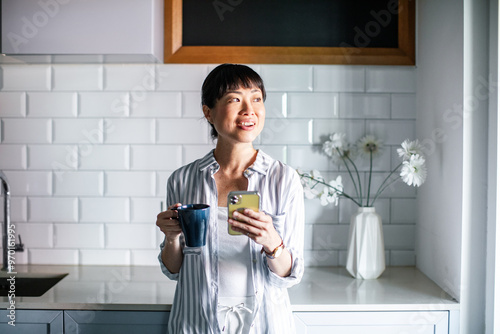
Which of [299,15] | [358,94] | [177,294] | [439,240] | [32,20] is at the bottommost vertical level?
[177,294]

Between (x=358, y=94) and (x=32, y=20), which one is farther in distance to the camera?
(x=358, y=94)

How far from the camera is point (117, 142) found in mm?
2014

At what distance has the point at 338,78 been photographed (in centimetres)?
201

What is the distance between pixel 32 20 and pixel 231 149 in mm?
900

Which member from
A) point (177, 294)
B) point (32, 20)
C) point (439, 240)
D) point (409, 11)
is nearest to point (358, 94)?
point (409, 11)

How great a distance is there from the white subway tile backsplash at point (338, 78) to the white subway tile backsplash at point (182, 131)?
52cm

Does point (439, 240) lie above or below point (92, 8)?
below

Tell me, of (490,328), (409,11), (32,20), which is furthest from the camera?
(409,11)

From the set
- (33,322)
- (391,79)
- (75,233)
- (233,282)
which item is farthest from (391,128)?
(33,322)

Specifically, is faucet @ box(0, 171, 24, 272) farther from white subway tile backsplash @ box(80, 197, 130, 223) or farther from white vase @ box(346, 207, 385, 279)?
white vase @ box(346, 207, 385, 279)

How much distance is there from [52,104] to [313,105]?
1.11 metres

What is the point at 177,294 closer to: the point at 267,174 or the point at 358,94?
the point at 267,174

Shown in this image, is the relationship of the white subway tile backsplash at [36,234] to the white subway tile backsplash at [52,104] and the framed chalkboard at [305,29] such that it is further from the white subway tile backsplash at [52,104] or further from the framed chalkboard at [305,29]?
the framed chalkboard at [305,29]

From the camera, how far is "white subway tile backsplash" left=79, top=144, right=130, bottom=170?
2016 mm
